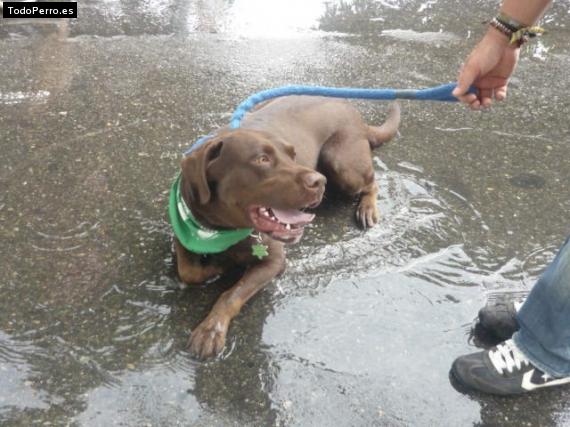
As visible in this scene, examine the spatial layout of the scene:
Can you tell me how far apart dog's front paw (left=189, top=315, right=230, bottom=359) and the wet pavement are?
5 cm

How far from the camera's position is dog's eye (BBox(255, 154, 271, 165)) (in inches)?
109

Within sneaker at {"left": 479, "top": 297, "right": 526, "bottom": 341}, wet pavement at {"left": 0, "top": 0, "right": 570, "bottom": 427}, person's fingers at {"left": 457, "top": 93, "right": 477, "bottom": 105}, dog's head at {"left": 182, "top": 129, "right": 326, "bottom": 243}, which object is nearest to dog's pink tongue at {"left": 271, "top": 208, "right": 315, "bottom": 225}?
dog's head at {"left": 182, "top": 129, "right": 326, "bottom": 243}

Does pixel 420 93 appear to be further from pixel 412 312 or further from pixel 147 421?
pixel 147 421

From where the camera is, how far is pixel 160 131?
173 inches

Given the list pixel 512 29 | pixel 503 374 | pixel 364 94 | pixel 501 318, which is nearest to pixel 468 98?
pixel 512 29

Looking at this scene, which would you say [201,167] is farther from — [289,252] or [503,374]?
[503,374]

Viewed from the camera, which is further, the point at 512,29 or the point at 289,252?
the point at 289,252

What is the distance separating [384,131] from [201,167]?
5.82ft

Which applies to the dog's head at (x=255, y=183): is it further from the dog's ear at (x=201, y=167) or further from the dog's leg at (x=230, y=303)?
the dog's leg at (x=230, y=303)

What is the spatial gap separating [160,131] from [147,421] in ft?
8.04

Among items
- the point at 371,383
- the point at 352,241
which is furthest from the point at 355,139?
the point at 371,383

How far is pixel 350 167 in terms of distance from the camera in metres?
3.74

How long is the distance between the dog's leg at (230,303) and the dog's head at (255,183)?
10.6 inches

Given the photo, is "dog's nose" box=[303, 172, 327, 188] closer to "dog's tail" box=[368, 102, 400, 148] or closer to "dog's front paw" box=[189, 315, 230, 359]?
"dog's front paw" box=[189, 315, 230, 359]
